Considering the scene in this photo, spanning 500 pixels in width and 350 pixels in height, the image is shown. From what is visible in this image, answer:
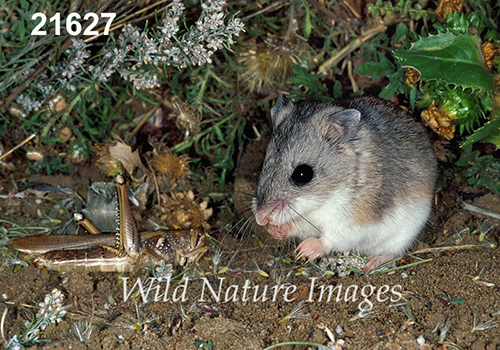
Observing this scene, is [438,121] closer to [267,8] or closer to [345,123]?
[345,123]

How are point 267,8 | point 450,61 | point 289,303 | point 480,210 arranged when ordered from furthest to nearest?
1. point 267,8
2. point 480,210
3. point 450,61
4. point 289,303

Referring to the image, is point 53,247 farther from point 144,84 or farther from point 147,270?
point 144,84

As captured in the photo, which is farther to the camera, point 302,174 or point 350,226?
point 350,226

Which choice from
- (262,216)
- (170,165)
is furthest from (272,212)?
(170,165)

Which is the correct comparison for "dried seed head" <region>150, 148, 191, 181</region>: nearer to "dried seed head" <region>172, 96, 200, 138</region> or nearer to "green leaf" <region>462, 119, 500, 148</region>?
"dried seed head" <region>172, 96, 200, 138</region>

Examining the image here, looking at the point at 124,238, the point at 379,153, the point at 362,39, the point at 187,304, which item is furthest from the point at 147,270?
the point at 362,39

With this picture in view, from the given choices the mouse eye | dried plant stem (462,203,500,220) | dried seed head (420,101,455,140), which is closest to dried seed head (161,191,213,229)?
the mouse eye

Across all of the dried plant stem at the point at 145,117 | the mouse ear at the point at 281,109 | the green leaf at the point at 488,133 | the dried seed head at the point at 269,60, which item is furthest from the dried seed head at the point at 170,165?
the green leaf at the point at 488,133
